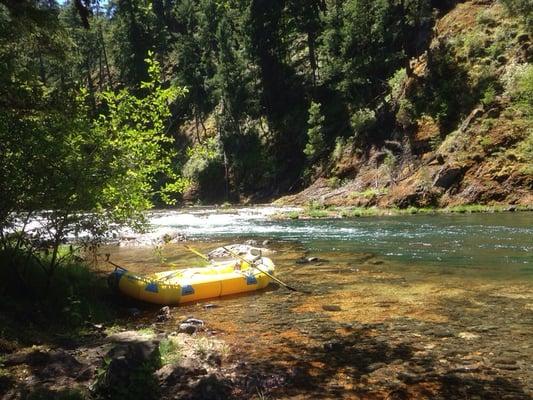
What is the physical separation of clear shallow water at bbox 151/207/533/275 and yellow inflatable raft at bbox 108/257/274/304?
5249mm

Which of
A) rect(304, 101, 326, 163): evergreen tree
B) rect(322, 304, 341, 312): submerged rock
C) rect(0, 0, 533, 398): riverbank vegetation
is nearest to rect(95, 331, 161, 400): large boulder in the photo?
rect(0, 0, 533, 398): riverbank vegetation

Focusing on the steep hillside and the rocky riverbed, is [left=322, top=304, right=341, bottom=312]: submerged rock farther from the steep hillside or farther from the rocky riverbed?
the steep hillside

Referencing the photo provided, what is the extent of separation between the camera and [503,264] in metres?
13.7

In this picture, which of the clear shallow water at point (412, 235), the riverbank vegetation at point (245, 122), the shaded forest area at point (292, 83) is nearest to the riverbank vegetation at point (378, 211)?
the riverbank vegetation at point (245, 122)

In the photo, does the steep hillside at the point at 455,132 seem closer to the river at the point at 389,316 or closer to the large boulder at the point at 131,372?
the river at the point at 389,316

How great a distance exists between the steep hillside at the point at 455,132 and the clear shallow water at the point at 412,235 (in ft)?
11.3

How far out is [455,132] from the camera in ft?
99.2

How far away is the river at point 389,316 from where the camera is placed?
640 cm

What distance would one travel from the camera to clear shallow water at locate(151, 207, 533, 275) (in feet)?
49.2

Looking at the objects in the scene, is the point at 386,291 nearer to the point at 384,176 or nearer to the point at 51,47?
the point at 51,47

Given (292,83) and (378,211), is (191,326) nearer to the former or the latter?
(378,211)

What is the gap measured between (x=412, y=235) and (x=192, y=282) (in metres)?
11.4

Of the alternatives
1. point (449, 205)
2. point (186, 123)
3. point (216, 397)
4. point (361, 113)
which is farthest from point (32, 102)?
point (186, 123)

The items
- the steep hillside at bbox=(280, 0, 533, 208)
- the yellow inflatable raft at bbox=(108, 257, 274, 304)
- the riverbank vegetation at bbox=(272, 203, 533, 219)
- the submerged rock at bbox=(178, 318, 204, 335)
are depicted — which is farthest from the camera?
Answer: the steep hillside at bbox=(280, 0, 533, 208)
